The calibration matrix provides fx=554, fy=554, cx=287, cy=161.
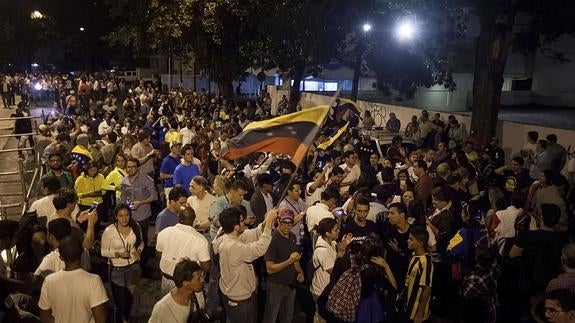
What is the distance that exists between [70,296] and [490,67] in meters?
14.9

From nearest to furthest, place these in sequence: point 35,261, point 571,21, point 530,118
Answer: point 35,261 → point 571,21 → point 530,118

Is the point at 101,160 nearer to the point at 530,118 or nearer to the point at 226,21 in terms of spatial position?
the point at 226,21

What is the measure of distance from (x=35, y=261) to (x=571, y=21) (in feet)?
77.8

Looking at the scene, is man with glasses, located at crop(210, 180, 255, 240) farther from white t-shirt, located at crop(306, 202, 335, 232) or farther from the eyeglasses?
the eyeglasses

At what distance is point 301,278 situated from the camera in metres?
5.98

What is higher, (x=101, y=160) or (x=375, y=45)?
(x=375, y=45)

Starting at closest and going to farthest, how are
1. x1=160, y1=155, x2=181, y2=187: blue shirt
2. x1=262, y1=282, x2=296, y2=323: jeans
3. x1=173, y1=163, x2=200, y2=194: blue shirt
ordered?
x1=262, y1=282, x2=296, y2=323: jeans
x1=173, y1=163, x2=200, y2=194: blue shirt
x1=160, y1=155, x2=181, y2=187: blue shirt

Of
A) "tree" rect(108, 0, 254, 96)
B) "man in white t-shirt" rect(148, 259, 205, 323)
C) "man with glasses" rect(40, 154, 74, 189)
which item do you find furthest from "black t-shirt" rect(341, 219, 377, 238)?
"tree" rect(108, 0, 254, 96)

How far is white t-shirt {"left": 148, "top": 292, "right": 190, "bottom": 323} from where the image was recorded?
4238 mm

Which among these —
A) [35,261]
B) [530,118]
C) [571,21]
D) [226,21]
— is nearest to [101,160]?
[35,261]

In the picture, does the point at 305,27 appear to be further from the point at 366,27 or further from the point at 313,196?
the point at 313,196

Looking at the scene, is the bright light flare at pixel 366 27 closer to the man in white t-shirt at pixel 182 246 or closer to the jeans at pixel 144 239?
the jeans at pixel 144 239

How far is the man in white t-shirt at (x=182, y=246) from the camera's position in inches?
217

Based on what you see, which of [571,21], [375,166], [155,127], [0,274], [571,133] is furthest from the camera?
[571,21]
